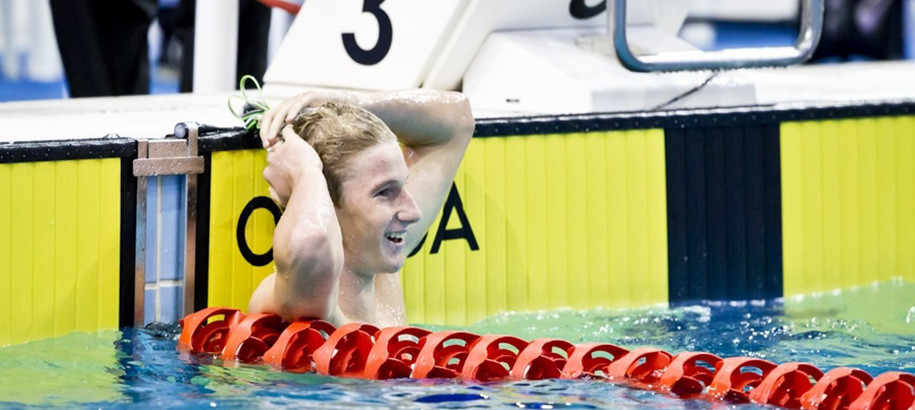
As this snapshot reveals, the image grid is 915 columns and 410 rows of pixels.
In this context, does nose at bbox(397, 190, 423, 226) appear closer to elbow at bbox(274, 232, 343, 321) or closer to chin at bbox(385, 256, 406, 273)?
chin at bbox(385, 256, 406, 273)

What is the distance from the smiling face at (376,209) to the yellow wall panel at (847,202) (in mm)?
1290

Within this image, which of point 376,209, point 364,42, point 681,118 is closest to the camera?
point 376,209

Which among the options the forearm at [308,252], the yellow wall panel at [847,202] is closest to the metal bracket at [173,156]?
the forearm at [308,252]

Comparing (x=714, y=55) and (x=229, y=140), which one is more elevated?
(x=714, y=55)

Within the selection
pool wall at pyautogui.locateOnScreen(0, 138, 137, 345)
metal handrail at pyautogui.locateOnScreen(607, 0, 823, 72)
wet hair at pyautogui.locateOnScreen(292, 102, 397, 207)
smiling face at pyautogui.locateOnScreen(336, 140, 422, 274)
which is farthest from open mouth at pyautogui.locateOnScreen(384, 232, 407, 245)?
metal handrail at pyautogui.locateOnScreen(607, 0, 823, 72)

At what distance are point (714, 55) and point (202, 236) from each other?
138 centimetres

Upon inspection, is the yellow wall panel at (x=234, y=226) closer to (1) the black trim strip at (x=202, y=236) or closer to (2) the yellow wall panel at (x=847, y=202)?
(1) the black trim strip at (x=202, y=236)

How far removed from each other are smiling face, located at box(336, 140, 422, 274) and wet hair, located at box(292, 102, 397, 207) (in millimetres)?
12

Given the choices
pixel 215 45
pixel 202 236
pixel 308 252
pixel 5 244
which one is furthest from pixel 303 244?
pixel 215 45

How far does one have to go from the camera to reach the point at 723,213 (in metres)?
3.59

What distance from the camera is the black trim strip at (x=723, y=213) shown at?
3.55m

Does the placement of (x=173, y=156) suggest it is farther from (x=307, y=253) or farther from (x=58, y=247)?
(x=307, y=253)

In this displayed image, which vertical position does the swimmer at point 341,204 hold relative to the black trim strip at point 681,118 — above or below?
below

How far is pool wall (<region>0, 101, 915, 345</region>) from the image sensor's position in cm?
288
